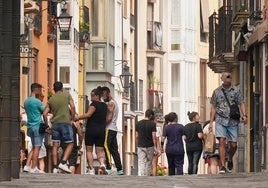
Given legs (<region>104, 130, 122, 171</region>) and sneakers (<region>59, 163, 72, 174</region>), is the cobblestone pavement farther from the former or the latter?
legs (<region>104, 130, 122, 171</region>)

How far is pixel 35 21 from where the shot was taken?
46219 mm

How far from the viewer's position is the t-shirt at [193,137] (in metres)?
35.2

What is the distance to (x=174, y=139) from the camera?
114ft

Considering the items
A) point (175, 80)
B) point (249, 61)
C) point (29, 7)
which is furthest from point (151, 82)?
point (29, 7)

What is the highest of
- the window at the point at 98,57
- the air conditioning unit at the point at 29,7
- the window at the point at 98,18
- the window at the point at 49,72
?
the window at the point at 98,18

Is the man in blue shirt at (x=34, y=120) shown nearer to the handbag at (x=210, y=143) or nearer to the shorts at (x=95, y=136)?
the shorts at (x=95, y=136)

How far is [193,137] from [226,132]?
508cm

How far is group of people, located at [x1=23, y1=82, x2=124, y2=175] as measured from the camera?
29594 mm

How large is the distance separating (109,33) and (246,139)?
72.5ft

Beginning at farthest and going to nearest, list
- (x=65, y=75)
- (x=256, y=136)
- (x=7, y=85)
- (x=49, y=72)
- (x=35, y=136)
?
1. (x=65, y=75)
2. (x=49, y=72)
3. (x=256, y=136)
4. (x=35, y=136)
5. (x=7, y=85)

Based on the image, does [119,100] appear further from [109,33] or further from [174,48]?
[174,48]

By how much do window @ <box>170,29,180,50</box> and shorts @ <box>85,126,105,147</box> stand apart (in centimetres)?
5275

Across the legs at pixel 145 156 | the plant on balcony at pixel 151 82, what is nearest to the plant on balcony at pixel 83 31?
the plant on balcony at pixel 151 82

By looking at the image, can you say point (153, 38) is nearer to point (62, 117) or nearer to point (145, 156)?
point (145, 156)
